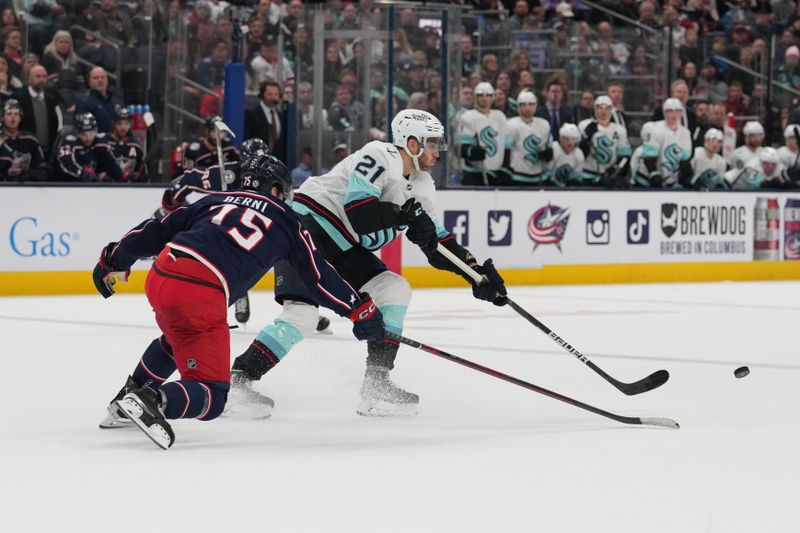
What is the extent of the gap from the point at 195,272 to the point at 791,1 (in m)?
13.9

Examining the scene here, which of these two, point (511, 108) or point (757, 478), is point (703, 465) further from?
point (511, 108)

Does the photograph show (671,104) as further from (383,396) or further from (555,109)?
(383,396)

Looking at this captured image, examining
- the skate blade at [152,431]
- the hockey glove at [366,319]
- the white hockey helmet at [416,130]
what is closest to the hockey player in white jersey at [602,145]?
the white hockey helmet at [416,130]

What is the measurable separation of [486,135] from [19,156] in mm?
3951

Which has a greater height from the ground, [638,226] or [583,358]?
[583,358]

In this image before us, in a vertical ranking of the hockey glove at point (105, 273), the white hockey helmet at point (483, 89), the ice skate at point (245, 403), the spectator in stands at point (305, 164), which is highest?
the white hockey helmet at point (483, 89)

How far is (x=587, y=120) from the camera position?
13.1 metres

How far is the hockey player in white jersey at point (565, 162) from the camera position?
42.0 feet

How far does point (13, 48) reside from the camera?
1077 centimetres

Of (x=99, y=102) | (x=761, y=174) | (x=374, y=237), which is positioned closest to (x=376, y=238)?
(x=374, y=237)

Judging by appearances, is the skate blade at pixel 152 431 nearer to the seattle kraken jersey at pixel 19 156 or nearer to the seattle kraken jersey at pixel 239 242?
the seattle kraken jersey at pixel 239 242

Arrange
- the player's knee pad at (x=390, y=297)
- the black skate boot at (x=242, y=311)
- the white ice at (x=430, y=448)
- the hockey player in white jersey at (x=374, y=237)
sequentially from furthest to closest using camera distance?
1. the black skate boot at (x=242, y=311)
2. the player's knee pad at (x=390, y=297)
3. the hockey player in white jersey at (x=374, y=237)
4. the white ice at (x=430, y=448)

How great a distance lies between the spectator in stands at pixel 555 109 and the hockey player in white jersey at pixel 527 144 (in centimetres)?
26

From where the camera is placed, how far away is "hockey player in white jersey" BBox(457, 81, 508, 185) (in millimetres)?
12195
